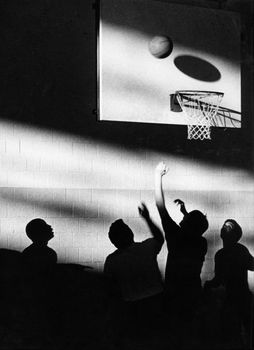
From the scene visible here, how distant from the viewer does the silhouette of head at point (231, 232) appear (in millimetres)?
8864

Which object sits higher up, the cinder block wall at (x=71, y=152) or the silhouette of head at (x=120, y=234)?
the cinder block wall at (x=71, y=152)

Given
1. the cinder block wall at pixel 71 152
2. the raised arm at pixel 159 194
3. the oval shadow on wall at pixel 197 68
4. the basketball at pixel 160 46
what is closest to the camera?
the basketball at pixel 160 46

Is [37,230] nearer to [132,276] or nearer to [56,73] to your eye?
[132,276]

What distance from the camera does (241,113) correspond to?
30.0 ft

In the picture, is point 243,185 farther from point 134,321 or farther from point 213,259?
point 134,321

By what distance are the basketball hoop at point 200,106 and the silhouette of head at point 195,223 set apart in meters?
1.11

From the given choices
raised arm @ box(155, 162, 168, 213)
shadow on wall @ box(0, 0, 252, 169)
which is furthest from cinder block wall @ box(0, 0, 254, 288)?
raised arm @ box(155, 162, 168, 213)

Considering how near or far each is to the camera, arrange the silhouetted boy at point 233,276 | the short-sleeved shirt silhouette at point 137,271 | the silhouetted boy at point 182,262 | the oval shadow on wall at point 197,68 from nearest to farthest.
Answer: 1. the short-sleeved shirt silhouette at point 137,271
2. the oval shadow on wall at point 197,68
3. the silhouetted boy at point 182,262
4. the silhouetted boy at point 233,276

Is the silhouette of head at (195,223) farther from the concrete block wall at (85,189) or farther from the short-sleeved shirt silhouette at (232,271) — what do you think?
the short-sleeved shirt silhouette at (232,271)

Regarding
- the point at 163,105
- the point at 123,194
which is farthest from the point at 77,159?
the point at 163,105

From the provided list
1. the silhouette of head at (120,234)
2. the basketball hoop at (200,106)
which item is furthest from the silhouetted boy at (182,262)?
the basketball hoop at (200,106)

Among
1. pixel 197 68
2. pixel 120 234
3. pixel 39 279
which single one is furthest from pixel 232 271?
pixel 197 68

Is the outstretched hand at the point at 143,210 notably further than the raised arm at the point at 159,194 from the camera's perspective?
Yes

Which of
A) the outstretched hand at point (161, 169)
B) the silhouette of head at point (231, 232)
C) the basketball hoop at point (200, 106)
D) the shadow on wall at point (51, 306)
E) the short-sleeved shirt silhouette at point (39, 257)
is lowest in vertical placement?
the shadow on wall at point (51, 306)
